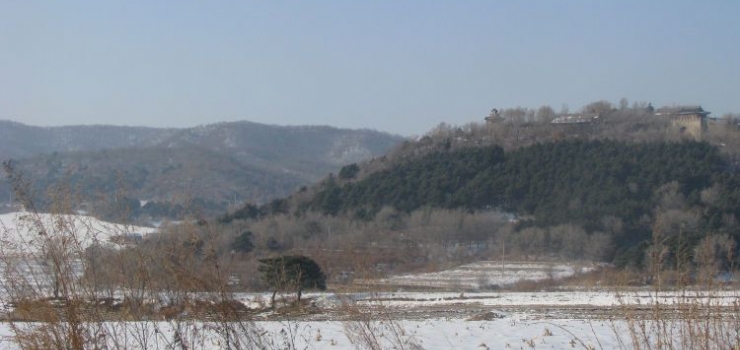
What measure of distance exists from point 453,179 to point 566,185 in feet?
24.2

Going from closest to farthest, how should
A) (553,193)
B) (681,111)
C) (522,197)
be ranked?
1. (553,193)
2. (522,197)
3. (681,111)

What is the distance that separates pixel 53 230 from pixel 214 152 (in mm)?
114985

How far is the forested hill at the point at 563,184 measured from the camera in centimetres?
4359

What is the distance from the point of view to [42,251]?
6145mm

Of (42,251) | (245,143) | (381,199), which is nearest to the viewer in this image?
(42,251)

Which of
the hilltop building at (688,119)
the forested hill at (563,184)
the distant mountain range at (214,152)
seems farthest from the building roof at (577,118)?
the distant mountain range at (214,152)

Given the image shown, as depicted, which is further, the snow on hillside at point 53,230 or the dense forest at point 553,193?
→ the dense forest at point 553,193

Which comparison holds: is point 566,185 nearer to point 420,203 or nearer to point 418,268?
point 420,203

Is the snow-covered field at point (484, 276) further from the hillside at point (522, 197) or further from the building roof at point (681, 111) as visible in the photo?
the building roof at point (681, 111)

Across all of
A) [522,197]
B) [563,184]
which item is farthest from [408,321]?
[522,197]

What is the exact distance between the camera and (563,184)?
49594 mm

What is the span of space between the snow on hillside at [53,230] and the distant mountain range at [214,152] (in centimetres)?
5756

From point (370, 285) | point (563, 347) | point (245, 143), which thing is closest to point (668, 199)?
point (563, 347)

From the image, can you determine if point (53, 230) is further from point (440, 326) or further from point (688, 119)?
point (688, 119)
